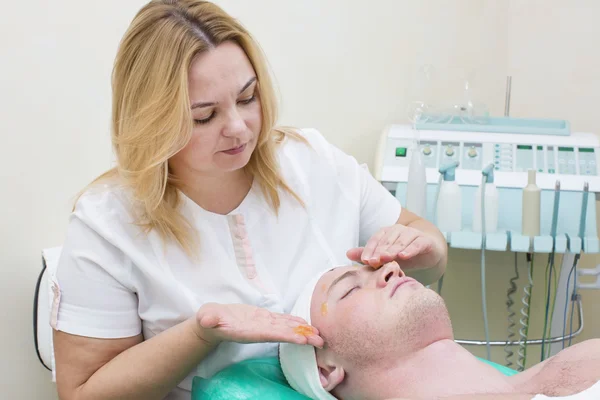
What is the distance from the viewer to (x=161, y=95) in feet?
4.53

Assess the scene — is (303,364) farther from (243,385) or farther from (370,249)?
(370,249)

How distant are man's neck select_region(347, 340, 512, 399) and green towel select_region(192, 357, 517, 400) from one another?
0.15 metres

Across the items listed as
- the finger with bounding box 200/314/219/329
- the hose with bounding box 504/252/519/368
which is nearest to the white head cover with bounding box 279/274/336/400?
the finger with bounding box 200/314/219/329

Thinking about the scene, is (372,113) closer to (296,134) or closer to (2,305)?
(296,134)

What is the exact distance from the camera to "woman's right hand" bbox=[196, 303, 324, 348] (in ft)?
4.13

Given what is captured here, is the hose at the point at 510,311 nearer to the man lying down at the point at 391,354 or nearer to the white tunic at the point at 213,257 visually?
the white tunic at the point at 213,257

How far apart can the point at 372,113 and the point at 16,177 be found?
1.39 meters

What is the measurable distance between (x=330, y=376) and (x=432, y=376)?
0.66 feet

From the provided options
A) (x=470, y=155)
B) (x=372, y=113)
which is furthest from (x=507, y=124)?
(x=372, y=113)

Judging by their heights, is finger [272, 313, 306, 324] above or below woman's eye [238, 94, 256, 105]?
below

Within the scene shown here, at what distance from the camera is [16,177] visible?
183cm

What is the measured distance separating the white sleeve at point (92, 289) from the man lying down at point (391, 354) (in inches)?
14.0

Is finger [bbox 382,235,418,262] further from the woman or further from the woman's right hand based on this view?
the woman's right hand

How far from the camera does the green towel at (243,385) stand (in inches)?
54.0
